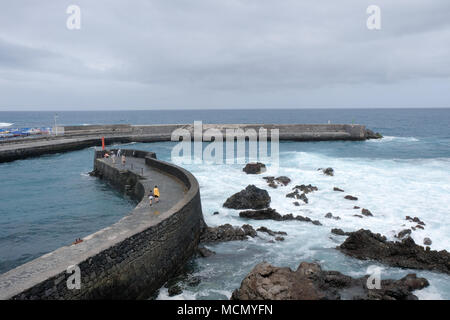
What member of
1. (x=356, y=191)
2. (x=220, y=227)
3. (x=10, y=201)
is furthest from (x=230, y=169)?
(x=10, y=201)

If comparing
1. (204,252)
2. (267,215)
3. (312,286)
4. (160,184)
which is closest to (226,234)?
(204,252)

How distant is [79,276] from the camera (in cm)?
729

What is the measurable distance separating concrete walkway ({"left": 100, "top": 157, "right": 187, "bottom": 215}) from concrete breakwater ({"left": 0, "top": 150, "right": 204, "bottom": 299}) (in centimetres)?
8

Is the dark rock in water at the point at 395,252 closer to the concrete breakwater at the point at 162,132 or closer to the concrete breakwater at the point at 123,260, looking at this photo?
the concrete breakwater at the point at 123,260

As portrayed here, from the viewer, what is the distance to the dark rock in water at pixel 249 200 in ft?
56.6

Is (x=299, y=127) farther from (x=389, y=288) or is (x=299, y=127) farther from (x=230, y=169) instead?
(x=389, y=288)

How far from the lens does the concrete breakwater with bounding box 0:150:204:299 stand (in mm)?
6906

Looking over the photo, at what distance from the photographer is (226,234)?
13.6 metres

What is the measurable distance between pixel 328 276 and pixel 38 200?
16548 millimetres

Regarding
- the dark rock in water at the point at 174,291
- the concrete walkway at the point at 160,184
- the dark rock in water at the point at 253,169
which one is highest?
the concrete walkway at the point at 160,184

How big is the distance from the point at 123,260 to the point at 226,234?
5636 mm

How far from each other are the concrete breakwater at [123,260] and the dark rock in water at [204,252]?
1.17 feet

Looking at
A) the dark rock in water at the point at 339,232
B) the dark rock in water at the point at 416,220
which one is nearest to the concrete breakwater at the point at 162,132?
the dark rock in water at the point at 339,232

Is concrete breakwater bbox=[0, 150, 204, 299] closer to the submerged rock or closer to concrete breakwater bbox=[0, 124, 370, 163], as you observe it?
the submerged rock
